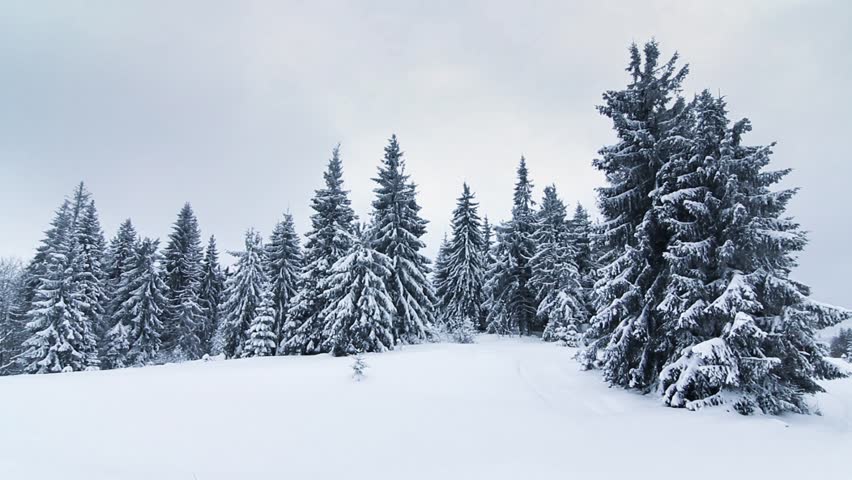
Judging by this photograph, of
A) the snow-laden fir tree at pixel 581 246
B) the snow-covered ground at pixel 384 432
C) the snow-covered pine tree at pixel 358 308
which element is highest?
the snow-laden fir tree at pixel 581 246

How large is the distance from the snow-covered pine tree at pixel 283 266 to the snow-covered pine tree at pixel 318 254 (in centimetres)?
503

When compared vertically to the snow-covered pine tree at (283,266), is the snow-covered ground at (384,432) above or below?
below

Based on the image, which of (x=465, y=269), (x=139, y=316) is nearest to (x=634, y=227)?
(x=465, y=269)

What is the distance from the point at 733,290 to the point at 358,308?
52.5ft

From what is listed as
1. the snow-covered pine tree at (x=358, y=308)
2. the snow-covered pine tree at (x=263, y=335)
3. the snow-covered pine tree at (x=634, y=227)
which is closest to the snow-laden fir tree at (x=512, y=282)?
the snow-covered pine tree at (x=358, y=308)

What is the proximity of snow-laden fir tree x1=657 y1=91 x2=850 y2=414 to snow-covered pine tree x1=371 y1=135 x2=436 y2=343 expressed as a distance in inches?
604

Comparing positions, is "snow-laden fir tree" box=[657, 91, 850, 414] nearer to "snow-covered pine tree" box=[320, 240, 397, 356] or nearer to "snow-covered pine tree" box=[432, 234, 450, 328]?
"snow-covered pine tree" box=[320, 240, 397, 356]

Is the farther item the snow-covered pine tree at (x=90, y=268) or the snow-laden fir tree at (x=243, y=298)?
the snow-laden fir tree at (x=243, y=298)

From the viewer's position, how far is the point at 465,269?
3606 centimetres

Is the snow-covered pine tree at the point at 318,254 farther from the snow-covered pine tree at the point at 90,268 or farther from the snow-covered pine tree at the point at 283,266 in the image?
the snow-covered pine tree at the point at 90,268

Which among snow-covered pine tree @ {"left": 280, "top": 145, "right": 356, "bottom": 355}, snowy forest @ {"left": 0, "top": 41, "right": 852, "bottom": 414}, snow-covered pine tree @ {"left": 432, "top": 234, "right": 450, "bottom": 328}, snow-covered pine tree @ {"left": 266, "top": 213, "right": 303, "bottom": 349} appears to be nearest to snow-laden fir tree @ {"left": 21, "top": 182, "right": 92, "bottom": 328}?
snowy forest @ {"left": 0, "top": 41, "right": 852, "bottom": 414}

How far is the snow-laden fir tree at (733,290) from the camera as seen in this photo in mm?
9305

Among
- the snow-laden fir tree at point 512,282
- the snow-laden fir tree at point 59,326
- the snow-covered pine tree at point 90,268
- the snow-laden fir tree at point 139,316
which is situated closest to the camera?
the snow-laden fir tree at point 59,326

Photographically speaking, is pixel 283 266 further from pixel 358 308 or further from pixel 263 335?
pixel 358 308
